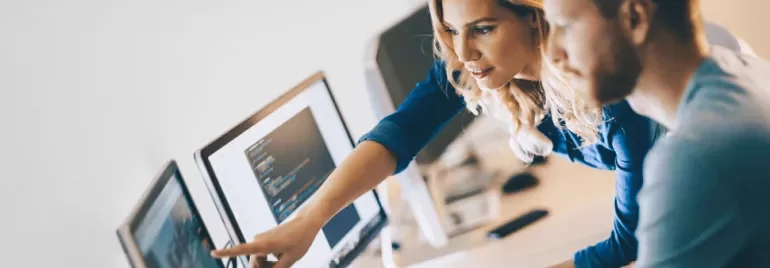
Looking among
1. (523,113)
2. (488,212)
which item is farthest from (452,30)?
(488,212)

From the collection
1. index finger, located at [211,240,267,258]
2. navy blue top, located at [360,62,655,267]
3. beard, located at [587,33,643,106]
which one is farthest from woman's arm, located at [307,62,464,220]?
beard, located at [587,33,643,106]

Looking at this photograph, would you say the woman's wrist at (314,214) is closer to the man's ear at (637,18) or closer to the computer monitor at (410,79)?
the computer monitor at (410,79)

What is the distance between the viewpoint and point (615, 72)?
0.70 m

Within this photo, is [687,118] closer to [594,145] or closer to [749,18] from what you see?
[594,145]

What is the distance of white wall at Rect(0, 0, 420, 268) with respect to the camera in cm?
119

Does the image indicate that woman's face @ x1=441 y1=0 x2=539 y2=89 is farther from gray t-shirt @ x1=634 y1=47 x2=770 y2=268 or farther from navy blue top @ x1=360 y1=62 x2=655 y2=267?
gray t-shirt @ x1=634 y1=47 x2=770 y2=268

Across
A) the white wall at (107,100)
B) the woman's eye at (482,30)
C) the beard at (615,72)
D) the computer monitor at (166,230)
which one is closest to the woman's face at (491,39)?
the woman's eye at (482,30)

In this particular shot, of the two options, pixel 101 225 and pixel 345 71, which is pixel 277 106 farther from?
pixel 345 71

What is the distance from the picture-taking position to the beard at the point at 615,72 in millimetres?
674

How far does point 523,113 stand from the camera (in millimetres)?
1204

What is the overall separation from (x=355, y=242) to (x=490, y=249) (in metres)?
0.26

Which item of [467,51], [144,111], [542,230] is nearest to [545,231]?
[542,230]

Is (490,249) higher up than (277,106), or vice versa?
(277,106)

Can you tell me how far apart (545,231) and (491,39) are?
51cm
